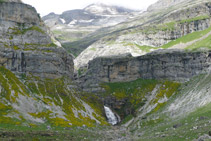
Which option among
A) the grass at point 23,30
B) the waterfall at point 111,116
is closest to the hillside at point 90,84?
the waterfall at point 111,116

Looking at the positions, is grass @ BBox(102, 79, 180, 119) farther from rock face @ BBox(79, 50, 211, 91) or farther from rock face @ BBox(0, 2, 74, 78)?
rock face @ BBox(0, 2, 74, 78)

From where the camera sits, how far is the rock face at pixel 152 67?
145 meters

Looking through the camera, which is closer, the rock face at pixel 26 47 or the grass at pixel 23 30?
the rock face at pixel 26 47

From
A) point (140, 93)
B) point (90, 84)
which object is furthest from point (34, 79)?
point (140, 93)

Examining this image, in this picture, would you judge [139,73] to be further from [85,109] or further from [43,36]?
[43,36]

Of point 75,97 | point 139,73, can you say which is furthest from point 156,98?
point 75,97

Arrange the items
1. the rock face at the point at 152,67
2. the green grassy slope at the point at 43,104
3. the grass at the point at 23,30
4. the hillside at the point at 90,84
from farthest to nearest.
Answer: the rock face at the point at 152,67
the grass at the point at 23,30
the hillside at the point at 90,84
the green grassy slope at the point at 43,104

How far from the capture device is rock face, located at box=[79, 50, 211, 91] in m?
145

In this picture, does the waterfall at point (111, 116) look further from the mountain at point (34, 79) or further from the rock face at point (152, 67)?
the rock face at point (152, 67)

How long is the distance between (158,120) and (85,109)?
45.0 m

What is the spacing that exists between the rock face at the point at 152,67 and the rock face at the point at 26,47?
27.5 metres

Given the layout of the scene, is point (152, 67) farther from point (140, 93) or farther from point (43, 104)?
point (43, 104)

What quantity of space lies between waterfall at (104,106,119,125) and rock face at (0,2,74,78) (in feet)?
106

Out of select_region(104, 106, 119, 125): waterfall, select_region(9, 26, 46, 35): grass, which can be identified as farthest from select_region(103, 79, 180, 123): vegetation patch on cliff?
select_region(9, 26, 46, 35): grass
